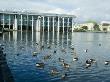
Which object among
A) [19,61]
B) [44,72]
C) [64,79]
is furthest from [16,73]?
[19,61]

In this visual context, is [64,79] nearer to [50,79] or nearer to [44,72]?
→ [50,79]

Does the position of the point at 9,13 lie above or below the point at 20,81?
above

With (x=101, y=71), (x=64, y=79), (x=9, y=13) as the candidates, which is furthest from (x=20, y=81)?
(x=9, y=13)

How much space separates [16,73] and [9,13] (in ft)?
509

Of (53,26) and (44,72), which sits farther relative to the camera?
(53,26)

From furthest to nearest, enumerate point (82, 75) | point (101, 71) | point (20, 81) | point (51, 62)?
point (51, 62), point (101, 71), point (82, 75), point (20, 81)

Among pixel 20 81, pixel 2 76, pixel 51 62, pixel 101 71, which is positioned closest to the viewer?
pixel 2 76

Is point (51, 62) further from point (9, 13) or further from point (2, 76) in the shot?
point (9, 13)

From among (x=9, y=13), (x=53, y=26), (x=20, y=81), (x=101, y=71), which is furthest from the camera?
(x=53, y=26)

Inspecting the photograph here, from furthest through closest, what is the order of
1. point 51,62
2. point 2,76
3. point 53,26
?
1. point 53,26
2. point 51,62
3. point 2,76

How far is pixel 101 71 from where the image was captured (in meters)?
36.4

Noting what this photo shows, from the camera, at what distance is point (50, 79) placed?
3141 centimetres

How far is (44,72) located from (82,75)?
14.2ft

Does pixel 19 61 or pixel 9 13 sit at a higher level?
pixel 9 13
